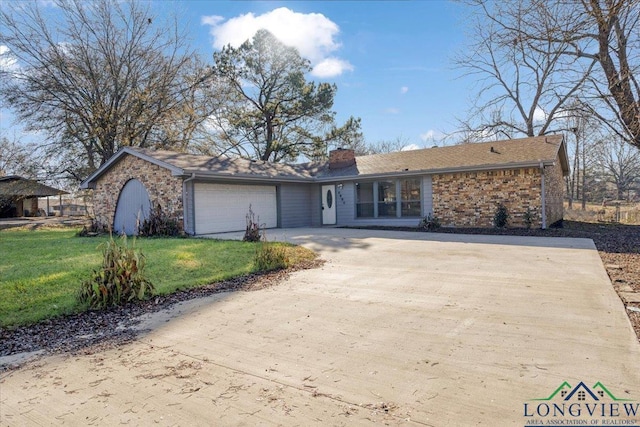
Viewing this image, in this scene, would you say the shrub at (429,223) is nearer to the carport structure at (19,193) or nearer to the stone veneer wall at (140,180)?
the stone veneer wall at (140,180)

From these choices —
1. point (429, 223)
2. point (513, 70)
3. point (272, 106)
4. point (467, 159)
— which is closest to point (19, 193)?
point (272, 106)

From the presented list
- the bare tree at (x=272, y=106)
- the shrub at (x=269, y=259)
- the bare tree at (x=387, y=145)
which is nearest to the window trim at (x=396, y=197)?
the shrub at (x=269, y=259)

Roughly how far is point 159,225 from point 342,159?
9.40 meters

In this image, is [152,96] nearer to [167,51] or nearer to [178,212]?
[167,51]

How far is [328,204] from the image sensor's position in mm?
18141

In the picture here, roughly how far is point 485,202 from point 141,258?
1212 centimetres

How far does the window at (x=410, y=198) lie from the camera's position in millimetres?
A: 15727

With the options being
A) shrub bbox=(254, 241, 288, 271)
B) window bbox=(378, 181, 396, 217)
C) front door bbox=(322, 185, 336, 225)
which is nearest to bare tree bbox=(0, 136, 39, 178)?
front door bbox=(322, 185, 336, 225)

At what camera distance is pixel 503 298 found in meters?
5.02

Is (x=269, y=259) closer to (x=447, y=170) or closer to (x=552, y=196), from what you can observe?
(x=447, y=170)

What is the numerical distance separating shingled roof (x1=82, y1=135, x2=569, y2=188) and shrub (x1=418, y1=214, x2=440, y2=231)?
1819 millimetres

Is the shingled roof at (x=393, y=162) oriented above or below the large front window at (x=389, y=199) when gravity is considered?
above

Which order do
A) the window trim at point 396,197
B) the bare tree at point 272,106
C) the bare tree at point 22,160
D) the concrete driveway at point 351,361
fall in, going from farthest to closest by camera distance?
the bare tree at point 272,106 < the bare tree at point 22,160 < the window trim at point 396,197 < the concrete driveway at point 351,361

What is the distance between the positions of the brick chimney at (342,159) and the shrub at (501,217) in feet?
24.3
